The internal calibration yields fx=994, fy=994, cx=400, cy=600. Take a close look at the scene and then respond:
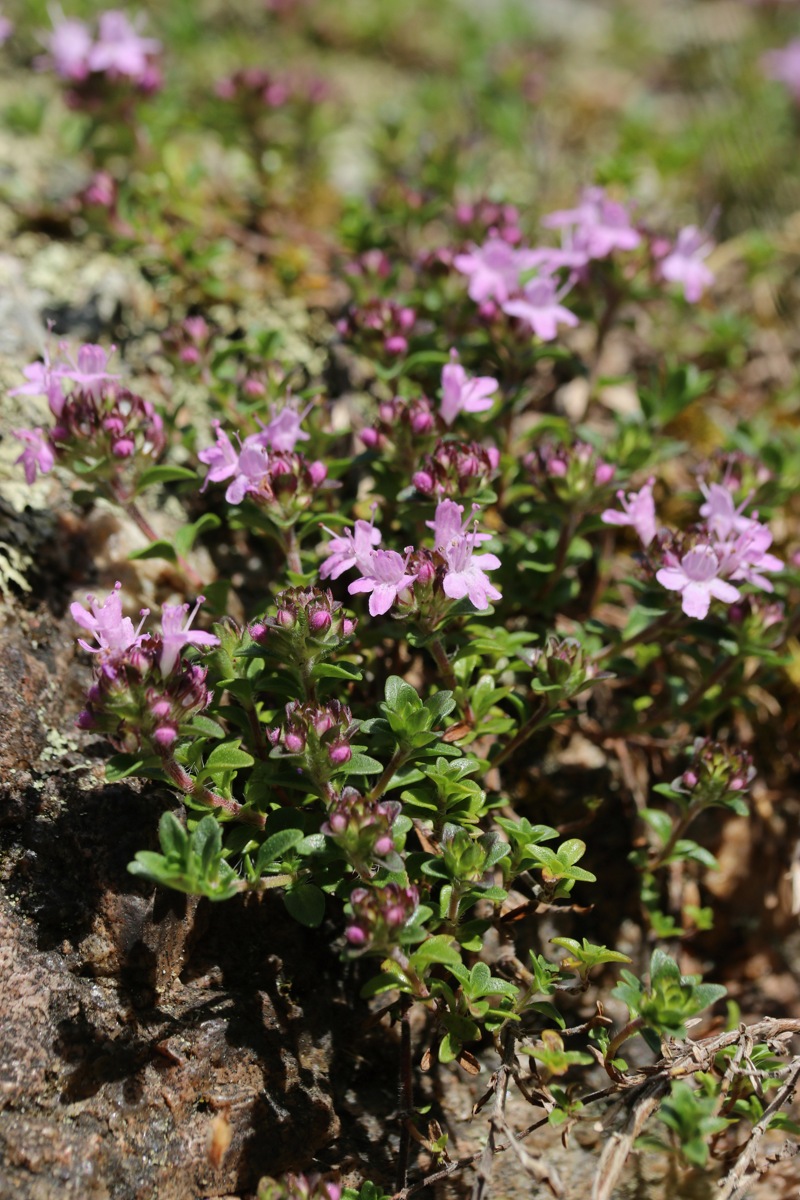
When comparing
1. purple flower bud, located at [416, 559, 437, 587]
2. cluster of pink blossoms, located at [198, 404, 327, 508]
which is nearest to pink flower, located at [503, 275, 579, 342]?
cluster of pink blossoms, located at [198, 404, 327, 508]

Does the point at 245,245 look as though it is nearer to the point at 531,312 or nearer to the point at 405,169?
the point at 405,169

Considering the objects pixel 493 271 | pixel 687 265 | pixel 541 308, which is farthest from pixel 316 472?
pixel 687 265

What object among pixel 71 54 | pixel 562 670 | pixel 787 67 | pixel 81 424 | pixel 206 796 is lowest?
pixel 206 796

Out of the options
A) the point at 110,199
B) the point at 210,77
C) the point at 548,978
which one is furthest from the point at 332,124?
the point at 548,978

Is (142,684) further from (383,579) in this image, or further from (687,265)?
(687,265)

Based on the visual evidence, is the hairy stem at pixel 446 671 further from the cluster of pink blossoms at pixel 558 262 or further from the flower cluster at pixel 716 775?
the cluster of pink blossoms at pixel 558 262

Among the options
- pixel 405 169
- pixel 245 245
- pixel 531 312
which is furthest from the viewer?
pixel 405 169
